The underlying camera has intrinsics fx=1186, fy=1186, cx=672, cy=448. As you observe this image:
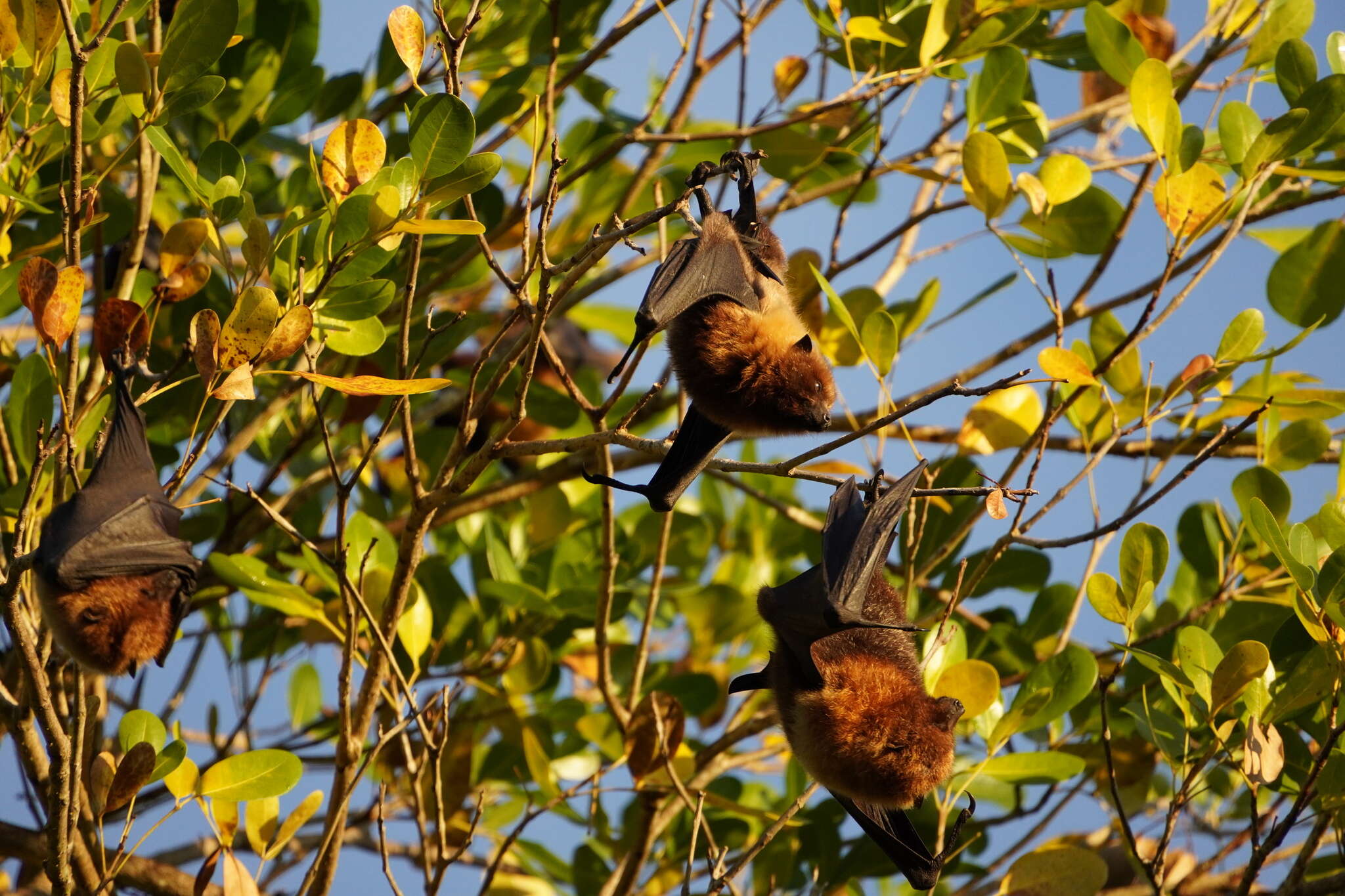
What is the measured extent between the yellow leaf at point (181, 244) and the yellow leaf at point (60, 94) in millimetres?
384

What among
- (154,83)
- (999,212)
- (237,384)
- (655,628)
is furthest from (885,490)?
(655,628)

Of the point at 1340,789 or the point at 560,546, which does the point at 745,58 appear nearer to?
the point at 560,546

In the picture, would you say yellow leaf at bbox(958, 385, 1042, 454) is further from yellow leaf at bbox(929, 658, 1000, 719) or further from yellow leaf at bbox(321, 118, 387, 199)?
yellow leaf at bbox(321, 118, 387, 199)

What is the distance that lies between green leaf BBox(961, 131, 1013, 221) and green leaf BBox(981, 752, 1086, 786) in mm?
1622

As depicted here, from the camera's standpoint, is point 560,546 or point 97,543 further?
point 560,546

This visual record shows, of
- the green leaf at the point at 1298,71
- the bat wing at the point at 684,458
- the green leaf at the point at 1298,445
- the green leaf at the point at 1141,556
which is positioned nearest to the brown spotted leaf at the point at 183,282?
the bat wing at the point at 684,458

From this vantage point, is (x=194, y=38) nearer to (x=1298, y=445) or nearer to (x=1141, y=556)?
(x=1141, y=556)

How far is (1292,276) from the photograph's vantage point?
153 inches

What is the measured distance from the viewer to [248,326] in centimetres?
262

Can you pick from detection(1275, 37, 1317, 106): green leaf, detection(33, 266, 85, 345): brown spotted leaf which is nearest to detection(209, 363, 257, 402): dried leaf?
detection(33, 266, 85, 345): brown spotted leaf

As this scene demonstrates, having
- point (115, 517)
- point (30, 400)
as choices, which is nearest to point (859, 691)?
point (115, 517)

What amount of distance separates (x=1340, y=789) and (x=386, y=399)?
341 centimetres

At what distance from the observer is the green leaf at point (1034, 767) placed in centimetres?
355

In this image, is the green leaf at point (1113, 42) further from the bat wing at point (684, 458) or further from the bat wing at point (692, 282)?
the bat wing at point (684, 458)
